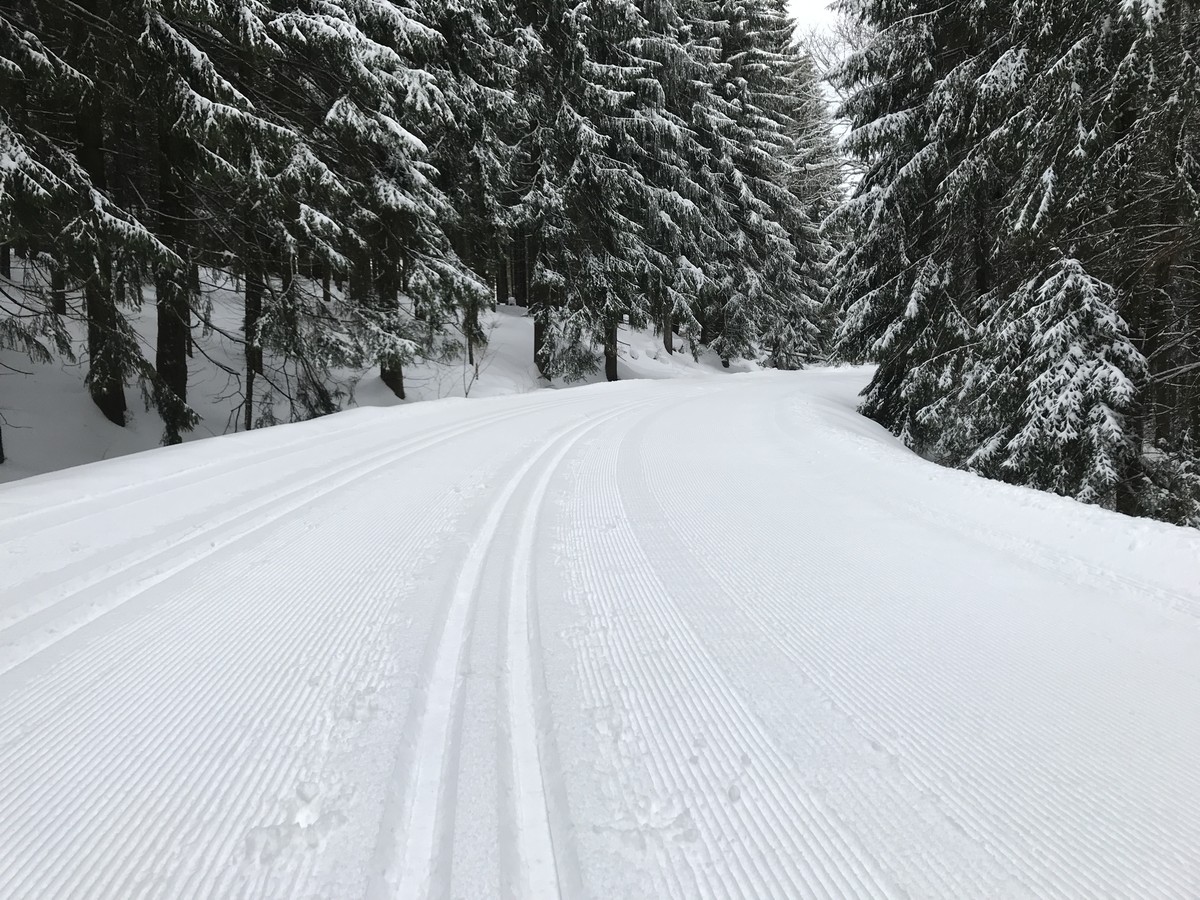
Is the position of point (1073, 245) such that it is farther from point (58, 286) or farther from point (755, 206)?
point (755, 206)

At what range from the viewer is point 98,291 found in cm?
625

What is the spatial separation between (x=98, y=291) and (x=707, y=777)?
7736mm

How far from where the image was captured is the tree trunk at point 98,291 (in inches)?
232

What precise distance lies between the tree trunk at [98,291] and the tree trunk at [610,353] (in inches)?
440

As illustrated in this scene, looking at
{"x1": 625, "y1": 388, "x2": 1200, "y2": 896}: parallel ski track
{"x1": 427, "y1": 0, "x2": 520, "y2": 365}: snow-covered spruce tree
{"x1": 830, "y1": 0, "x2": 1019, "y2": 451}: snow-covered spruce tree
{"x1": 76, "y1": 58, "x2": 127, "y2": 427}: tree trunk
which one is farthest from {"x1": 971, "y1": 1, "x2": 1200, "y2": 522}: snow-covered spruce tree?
{"x1": 76, "y1": 58, "x2": 127, "y2": 427}: tree trunk

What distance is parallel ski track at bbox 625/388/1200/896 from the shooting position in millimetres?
1281

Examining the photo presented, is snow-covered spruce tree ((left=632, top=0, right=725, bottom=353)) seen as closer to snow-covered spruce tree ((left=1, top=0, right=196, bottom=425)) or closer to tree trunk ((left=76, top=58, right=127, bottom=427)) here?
tree trunk ((left=76, top=58, right=127, bottom=427))

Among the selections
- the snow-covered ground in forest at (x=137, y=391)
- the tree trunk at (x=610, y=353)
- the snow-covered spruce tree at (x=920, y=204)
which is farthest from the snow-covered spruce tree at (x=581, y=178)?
the snow-covered spruce tree at (x=920, y=204)

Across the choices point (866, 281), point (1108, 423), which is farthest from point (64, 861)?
point (866, 281)

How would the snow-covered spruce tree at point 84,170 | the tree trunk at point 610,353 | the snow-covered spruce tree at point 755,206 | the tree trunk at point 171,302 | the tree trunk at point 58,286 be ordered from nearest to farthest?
the snow-covered spruce tree at point 84,170, the tree trunk at point 58,286, the tree trunk at point 171,302, the tree trunk at point 610,353, the snow-covered spruce tree at point 755,206

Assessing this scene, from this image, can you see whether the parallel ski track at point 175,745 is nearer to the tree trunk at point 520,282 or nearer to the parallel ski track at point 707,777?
the parallel ski track at point 707,777

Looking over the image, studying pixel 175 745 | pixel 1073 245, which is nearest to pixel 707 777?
pixel 175 745

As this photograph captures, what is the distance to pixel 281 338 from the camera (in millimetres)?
8930

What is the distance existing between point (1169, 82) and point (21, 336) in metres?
11.8
